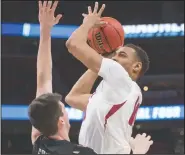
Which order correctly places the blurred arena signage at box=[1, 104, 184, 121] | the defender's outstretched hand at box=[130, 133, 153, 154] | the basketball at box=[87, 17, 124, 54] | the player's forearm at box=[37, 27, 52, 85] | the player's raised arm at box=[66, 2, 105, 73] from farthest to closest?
the blurred arena signage at box=[1, 104, 184, 121] < the basketball at box=[87, 17, 124, 54] < the player's forearm at box=[37, 27, 52, 85] < the player's raised arm at box=[66, 2, 105, 73] < the defender's outstretched hand at box=[130, 133, 153, 154]

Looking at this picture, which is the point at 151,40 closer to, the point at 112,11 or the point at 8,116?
the point at 112,11

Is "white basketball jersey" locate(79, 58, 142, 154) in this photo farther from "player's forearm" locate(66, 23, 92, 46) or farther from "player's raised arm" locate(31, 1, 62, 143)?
"player's raised arm" locate(31, 1, 62, 143)

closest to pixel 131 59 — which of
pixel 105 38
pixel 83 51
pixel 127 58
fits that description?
pixel 127 58

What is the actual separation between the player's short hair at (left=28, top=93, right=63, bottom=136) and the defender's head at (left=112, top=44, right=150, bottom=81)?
24.7 inches

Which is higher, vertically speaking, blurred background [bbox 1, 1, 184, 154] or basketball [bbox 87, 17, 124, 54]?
basketball [bbox 87, 17, 124, 54]

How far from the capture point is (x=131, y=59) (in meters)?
2.83

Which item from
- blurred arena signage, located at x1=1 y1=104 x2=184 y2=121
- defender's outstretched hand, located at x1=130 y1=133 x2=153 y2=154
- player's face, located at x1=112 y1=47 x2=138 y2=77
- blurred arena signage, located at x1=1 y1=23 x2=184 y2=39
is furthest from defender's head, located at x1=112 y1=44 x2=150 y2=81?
blurred arena signage, located at x1=1 y1=23 x2=184 y2=39

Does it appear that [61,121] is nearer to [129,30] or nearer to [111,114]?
[111,114]

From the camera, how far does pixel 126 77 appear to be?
2609mm

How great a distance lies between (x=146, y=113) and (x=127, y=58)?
222 inches

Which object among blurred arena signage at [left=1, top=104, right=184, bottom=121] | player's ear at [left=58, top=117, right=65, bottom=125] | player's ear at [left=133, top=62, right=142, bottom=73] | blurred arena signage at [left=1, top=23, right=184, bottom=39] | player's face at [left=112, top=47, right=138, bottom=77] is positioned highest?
player's face at [left=112, top=47, right=138, bottom=77]

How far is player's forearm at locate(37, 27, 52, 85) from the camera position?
278 centimetres

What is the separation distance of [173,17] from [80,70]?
79.8 inches

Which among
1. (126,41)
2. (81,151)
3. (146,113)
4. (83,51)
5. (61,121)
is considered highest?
(83,51)
